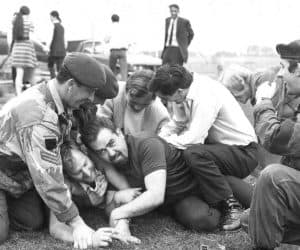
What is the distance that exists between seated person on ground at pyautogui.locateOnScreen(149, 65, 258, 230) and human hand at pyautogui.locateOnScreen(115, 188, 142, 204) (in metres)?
0.39

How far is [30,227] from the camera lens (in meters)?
3.35

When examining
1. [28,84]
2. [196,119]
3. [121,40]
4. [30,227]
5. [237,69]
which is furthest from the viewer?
[121,40]

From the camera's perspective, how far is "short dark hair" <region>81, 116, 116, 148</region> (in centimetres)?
332

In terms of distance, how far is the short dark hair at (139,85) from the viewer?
3.93 m

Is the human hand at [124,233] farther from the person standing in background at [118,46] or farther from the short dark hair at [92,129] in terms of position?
the person standing in background at [118,46]

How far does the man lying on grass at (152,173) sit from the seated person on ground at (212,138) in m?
0.09

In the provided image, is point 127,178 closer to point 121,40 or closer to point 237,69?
point 237,69

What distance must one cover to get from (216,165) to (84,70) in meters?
1.16

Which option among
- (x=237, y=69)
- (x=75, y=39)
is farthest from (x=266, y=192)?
(x=75, y=39)

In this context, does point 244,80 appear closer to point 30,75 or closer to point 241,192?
point 241,192

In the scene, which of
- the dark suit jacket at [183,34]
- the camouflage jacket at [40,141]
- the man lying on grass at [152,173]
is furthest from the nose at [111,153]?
the dark suit jacket at [183,34]

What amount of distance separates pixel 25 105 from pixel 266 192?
139cm

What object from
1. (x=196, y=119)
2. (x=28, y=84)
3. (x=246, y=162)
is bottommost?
(x=28, y=84)

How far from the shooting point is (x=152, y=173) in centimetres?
322
